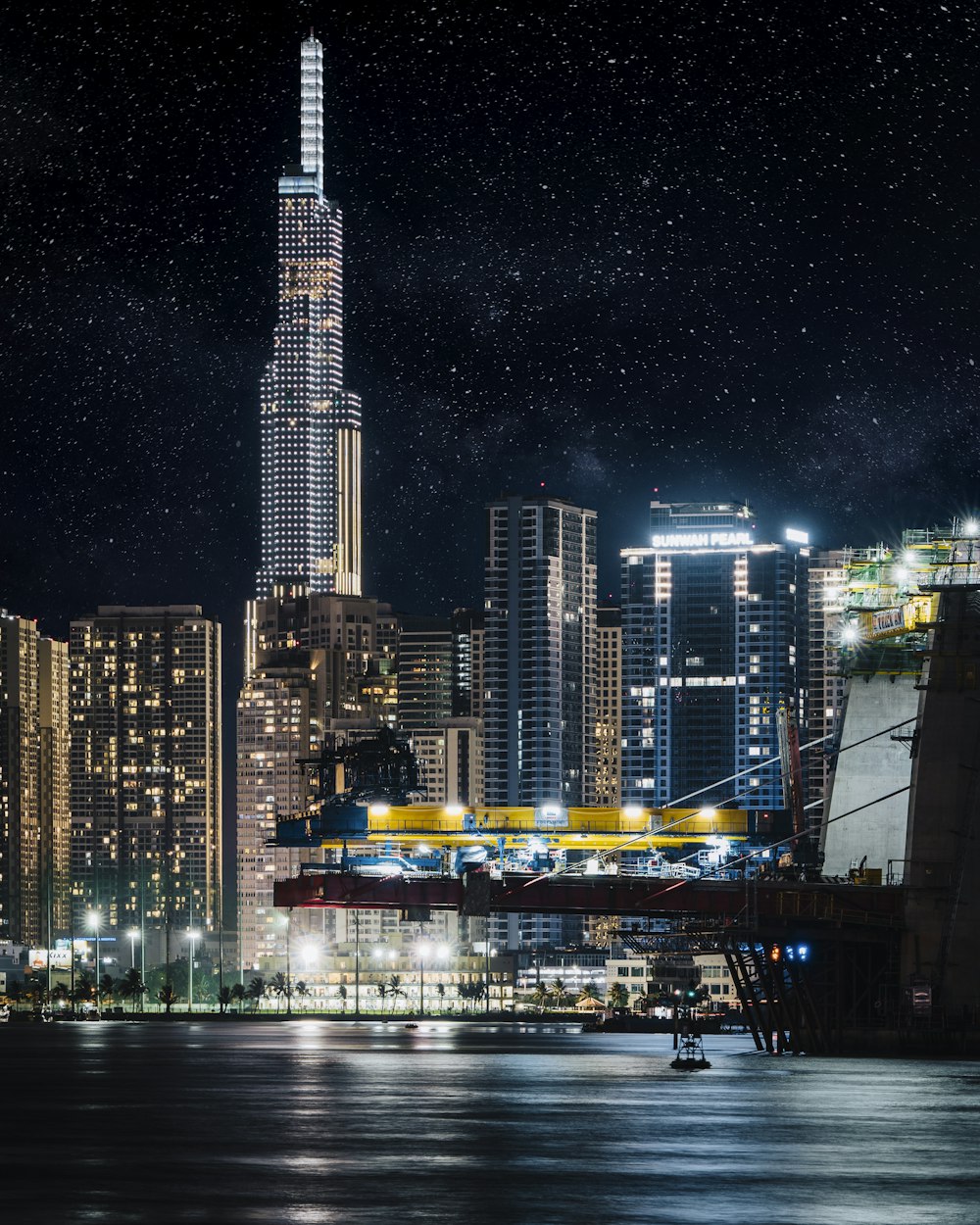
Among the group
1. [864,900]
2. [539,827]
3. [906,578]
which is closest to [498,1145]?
Answer: [864,900]

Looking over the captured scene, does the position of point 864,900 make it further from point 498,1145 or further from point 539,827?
point 498,1145

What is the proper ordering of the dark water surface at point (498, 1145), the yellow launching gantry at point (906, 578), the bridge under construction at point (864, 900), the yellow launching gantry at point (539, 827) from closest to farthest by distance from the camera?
the dark water surface at point (498, 1145) → the bridge under construction at point (864, 900) → the yellow launching gantry at point (906, 578) → the yellow launching gantry at point (539, 827)

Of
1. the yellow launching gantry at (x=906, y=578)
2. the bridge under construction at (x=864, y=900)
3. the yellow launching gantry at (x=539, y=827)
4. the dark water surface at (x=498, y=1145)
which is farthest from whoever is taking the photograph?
the yellow launching gantry at (x=539, y=827)

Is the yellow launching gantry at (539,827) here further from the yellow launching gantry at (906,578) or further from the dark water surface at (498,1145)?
the dark water surface at (498,1145)

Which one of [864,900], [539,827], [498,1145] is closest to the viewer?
→ [498,1145]

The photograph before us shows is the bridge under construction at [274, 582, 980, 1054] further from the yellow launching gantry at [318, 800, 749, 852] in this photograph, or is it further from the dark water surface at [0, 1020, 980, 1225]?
the yellow launching gantry at [318, 800, 749, 852]

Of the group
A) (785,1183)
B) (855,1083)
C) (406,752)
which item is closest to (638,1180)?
(785,1183)

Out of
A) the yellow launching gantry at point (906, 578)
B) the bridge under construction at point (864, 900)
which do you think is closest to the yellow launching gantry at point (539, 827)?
the bridge under construction at point (864, 900)

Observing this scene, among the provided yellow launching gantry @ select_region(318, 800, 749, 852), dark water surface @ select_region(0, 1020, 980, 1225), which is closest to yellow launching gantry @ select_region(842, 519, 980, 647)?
dark water surface @ select_region(0, 1020, 980, 1225)
